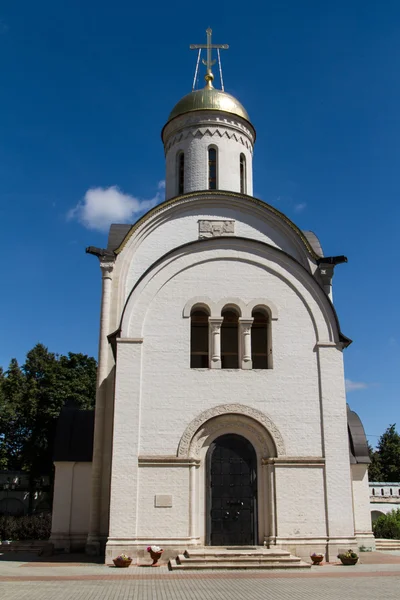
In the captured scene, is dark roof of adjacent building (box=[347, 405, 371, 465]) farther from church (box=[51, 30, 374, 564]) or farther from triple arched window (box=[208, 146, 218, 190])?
triple arched window (box=[208, 146, 218, 190])

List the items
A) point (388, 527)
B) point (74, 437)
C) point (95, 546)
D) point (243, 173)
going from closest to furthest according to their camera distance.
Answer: point (95, 546)
point (74, 437)
point (243, 173)
point (388, 527)

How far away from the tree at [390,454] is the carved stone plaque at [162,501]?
35.6m

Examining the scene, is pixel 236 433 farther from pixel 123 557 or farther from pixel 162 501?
pixel 123 557

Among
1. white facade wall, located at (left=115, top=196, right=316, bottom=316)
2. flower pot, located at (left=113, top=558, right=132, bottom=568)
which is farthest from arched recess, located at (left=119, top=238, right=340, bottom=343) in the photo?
flower pot, located at (left=113, top=558, right=132, bottom=568)

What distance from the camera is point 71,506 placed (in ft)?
54.5

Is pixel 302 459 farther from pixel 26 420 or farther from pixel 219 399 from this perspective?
pixel 26 420

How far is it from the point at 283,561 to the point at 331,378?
444 cm

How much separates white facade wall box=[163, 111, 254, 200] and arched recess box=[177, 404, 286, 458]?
8058mm

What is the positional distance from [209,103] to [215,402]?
10745 mm

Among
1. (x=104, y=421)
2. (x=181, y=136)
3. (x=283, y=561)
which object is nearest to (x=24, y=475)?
(x=104, y=421)

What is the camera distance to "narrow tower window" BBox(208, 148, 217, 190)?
19.5m

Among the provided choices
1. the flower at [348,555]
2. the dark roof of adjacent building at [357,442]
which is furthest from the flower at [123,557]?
the dark roof of adjacent building at [357,442]

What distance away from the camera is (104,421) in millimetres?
15742

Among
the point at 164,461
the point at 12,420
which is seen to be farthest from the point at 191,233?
the point at 12,420
